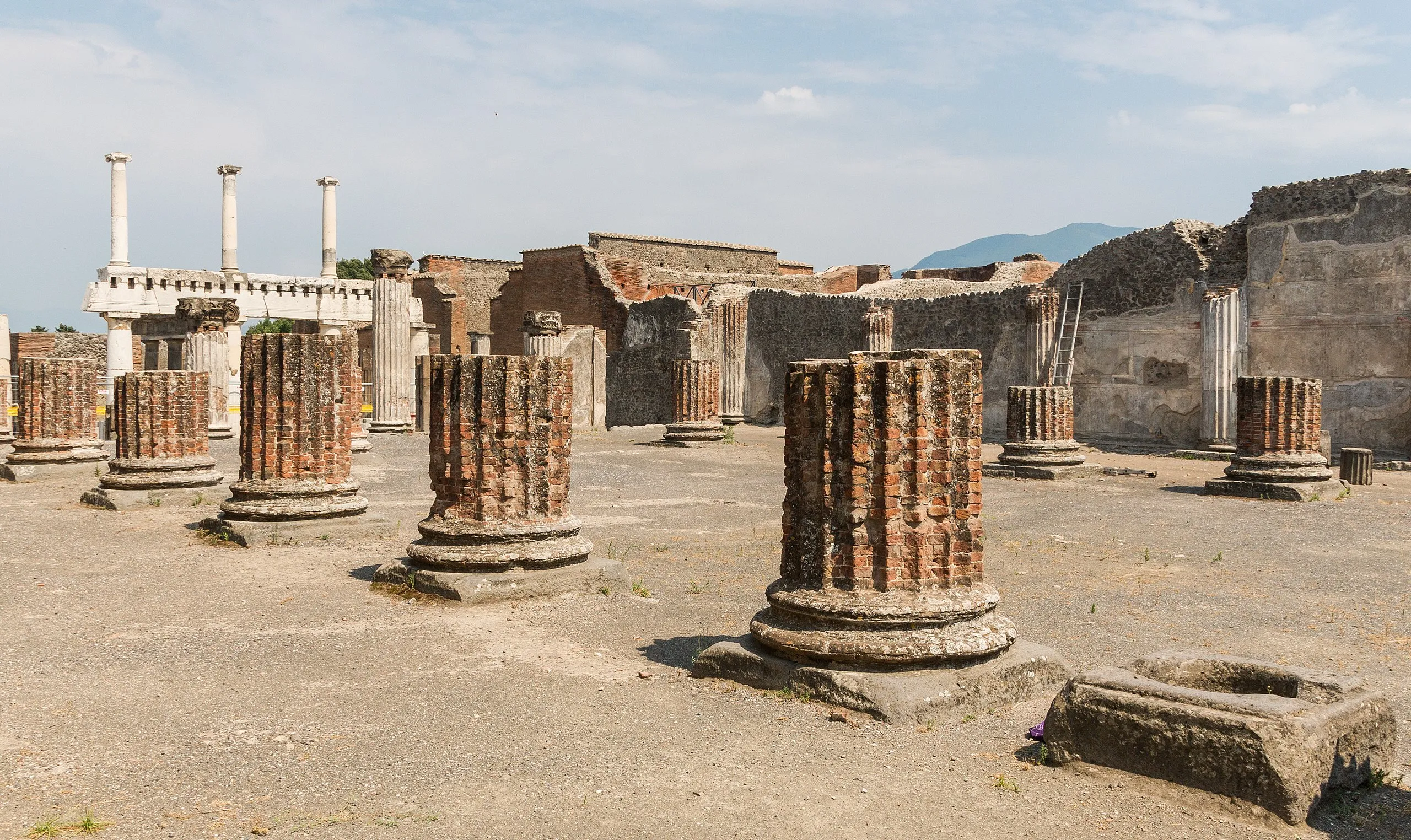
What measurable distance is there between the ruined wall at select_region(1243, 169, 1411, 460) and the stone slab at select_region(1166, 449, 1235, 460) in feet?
4.98

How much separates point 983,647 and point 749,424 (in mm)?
22386

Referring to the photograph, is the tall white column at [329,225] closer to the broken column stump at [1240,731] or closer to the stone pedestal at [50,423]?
the stone pedestal at [50,423]

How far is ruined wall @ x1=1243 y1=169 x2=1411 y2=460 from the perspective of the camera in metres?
16.5

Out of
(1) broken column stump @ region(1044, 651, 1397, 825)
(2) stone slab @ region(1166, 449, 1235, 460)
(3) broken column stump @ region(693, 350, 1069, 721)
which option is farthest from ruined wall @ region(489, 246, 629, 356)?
(1) broken column stump @ region(1044, 651, 1397, 825)

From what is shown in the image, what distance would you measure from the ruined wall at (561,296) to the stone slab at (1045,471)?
18385mm

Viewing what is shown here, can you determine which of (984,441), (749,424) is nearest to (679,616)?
(984,441)

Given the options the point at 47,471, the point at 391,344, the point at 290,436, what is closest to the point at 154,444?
the point at 290,436

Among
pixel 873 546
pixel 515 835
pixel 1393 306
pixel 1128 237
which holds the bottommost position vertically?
pixel 515 835

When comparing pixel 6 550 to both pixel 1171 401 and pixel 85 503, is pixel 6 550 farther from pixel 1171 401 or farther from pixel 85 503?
pixel 1171 401

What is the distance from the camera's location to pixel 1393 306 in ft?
54.3

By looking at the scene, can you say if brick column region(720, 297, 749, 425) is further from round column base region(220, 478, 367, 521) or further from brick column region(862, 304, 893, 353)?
round column base region(220, 478, 367, 521)

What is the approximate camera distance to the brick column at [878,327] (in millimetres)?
22422

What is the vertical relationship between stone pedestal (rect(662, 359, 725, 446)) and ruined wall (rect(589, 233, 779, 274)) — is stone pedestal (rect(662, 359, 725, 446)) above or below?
below

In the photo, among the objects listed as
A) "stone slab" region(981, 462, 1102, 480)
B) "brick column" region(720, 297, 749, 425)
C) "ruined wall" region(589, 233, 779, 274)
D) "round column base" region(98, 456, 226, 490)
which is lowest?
"stone slab" region(981, 462, 1102, 480)
